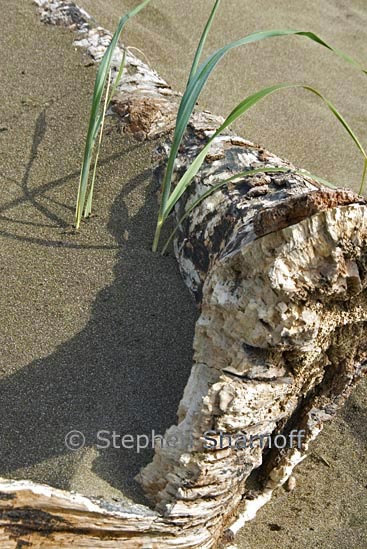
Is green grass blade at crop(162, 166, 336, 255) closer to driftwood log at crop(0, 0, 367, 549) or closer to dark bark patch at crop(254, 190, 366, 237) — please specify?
driftwood log at crop(0, 0, 367, 549)

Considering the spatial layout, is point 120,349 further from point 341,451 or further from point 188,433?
point 341,451

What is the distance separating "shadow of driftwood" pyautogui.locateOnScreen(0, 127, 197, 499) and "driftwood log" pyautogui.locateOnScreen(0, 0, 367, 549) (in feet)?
0.37

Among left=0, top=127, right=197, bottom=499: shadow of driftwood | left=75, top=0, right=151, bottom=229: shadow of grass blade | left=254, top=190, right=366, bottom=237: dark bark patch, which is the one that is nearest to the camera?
left=254, top=190, right=366, bottom=237: dark bark patch

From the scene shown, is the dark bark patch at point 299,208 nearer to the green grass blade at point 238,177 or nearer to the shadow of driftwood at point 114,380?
the green grass blade at point 238,177

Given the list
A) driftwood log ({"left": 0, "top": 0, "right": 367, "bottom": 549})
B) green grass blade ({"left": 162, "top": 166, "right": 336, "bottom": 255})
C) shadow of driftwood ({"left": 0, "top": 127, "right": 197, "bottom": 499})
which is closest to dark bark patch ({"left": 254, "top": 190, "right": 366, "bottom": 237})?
driftwood log ({"left": 0, "top": 0, "right": 367, "bottom": 549})

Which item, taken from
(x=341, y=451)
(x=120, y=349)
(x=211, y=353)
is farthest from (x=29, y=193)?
(x=341, y=451)

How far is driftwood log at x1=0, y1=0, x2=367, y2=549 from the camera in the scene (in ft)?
4.13

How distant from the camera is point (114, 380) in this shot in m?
1.65

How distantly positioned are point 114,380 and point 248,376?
0.39 m

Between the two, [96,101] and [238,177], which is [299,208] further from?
[96,101]

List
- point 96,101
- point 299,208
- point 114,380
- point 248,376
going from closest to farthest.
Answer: point 299,208 → point 248,376 → point 114,380 → point 96,101

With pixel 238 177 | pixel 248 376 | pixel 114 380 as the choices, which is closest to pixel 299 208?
pixel 248 376

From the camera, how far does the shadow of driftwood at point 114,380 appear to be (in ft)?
5.04

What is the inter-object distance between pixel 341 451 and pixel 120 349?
0.64 m
